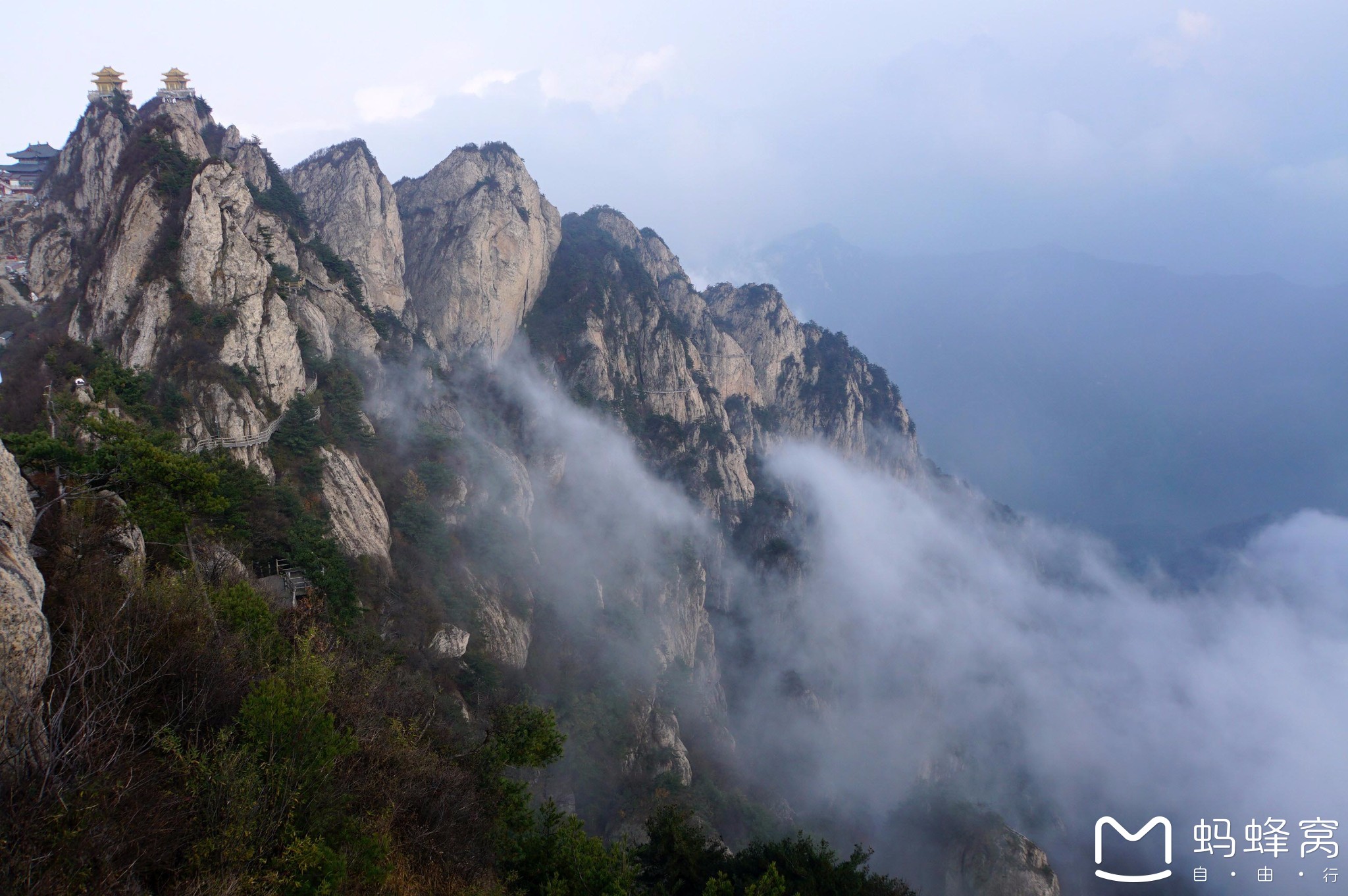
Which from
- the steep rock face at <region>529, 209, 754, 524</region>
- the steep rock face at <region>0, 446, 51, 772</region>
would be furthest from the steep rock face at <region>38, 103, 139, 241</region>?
the steep rock face at <region>0, 446, 51, 772</region>

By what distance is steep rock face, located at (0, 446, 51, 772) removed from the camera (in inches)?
289

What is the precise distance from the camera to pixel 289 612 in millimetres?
19828

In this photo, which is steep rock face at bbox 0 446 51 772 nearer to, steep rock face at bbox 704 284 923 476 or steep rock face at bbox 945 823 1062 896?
steep rock face at bbox 945 823 1062 896

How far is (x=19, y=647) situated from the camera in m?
8.20

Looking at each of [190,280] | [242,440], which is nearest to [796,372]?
[190,280]

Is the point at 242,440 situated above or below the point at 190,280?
below

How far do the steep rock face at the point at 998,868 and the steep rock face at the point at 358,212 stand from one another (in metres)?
63.4

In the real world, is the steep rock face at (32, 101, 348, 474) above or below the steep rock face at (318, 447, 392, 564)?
above

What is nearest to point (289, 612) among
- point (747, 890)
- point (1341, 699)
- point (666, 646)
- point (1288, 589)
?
point (747, 890)

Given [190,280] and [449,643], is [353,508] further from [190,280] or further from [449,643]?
[190,280]

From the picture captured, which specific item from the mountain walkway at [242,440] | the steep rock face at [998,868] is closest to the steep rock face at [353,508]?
the mountain walkway at [242,440]

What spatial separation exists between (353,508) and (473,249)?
1516 inches

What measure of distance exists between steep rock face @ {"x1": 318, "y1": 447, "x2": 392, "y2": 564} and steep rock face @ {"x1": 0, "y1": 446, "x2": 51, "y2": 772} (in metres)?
20.1

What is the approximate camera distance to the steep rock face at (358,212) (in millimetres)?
55156
